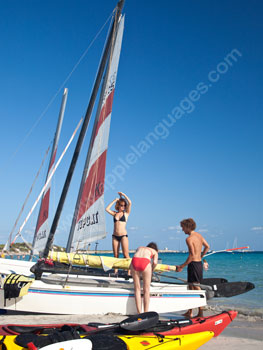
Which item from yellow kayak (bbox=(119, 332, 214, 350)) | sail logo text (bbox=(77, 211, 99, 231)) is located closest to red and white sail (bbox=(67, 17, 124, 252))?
sail logo text (bbox=(77, 211, 99, 231))

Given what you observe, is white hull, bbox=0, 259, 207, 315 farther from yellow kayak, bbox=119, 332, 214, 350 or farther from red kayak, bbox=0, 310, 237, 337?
yellow kayak, bbox=119, 332, 214, 350

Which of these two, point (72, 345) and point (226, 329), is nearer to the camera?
point (72, 345)

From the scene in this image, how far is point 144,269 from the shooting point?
6.69 metres

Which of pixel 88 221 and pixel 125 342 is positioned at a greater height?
pixel 88 221

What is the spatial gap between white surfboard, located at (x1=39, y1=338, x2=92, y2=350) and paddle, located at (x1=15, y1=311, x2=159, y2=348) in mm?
176

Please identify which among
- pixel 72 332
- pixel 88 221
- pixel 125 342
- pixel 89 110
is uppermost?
pixel 89 110

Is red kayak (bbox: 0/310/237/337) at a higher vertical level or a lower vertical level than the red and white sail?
lower

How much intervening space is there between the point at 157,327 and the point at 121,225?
12.9 ft

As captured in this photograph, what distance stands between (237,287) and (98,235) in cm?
392

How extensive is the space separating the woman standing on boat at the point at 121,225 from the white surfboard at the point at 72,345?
4.70 m

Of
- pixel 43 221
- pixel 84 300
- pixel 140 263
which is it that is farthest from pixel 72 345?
pixel 43 221

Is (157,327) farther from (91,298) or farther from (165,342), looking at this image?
(91,298)

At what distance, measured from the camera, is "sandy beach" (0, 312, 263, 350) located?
5.46 meters

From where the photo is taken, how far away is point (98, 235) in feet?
30.2
